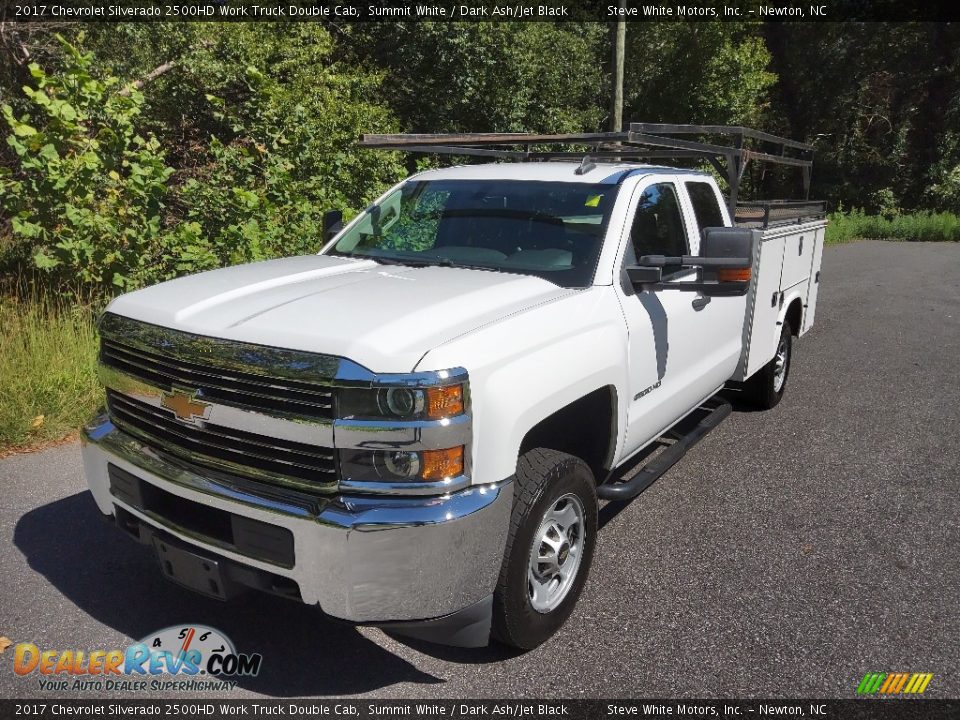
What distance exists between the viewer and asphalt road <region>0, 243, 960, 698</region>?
296cm

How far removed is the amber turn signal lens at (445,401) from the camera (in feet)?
8.09

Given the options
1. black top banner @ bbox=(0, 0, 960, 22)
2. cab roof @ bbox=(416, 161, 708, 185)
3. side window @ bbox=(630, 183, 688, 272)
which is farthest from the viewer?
black top banner @ bbox=(0, 0, 960, 22)

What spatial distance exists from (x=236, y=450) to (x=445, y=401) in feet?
2.56

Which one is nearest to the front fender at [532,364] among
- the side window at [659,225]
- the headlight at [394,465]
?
the headlight at [394,465]

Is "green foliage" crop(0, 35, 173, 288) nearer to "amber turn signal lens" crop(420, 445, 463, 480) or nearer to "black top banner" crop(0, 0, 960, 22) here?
"amber turn signal lens" crop(420, 445, 463, 480)

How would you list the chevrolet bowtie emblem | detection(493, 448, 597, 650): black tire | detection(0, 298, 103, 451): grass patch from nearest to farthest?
the chevrolet bowtie emblem < detection(493, 448, 597, 650): black tire < detection(0, 298, 103, 451): grass patch

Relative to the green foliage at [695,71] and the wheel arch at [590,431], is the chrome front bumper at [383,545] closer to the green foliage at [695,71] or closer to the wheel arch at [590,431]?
the wheel arch at [590,431]

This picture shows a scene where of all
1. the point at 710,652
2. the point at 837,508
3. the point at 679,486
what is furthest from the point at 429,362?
the point at 837,508

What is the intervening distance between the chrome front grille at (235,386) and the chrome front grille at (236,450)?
0.11m

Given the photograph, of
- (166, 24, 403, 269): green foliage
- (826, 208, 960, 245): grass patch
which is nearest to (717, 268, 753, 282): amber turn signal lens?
(166, 24, 403, 269): green foliage

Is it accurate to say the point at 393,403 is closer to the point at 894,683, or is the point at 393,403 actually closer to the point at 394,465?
the point at 394,465

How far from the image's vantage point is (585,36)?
24828mm

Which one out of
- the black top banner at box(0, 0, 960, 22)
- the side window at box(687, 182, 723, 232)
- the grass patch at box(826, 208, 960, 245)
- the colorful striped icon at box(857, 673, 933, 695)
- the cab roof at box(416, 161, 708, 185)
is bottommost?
the grass patch at box(826, 208, 960, 245)

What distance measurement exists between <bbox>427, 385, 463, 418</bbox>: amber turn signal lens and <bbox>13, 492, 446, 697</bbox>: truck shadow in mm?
826
